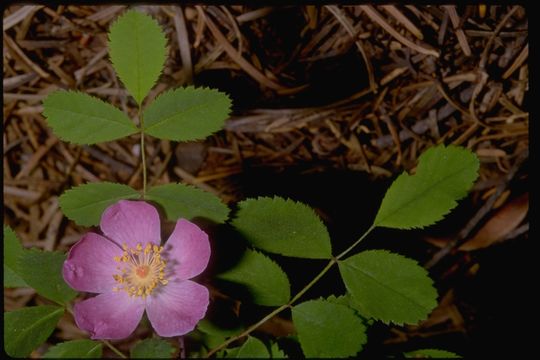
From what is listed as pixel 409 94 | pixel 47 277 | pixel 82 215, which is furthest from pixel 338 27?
pixel 47 277

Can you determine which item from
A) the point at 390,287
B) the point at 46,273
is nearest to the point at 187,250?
the point at 46,273

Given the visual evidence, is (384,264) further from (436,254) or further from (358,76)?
(358,76)

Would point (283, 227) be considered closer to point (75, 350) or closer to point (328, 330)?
point (328, 330)

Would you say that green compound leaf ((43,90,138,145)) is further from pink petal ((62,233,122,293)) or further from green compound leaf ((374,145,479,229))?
green compound leaf ((374,145,479,229))

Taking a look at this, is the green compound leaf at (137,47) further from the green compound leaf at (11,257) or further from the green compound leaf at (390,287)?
the green compound leaf at (390,287)

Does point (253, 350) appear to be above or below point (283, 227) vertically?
below

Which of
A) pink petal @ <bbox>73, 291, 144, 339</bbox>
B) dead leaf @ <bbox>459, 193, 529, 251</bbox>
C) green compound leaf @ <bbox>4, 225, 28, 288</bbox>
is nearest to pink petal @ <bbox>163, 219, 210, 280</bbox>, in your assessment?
pink petal @ <bbox>73, 291, 144, 339</bbox>
